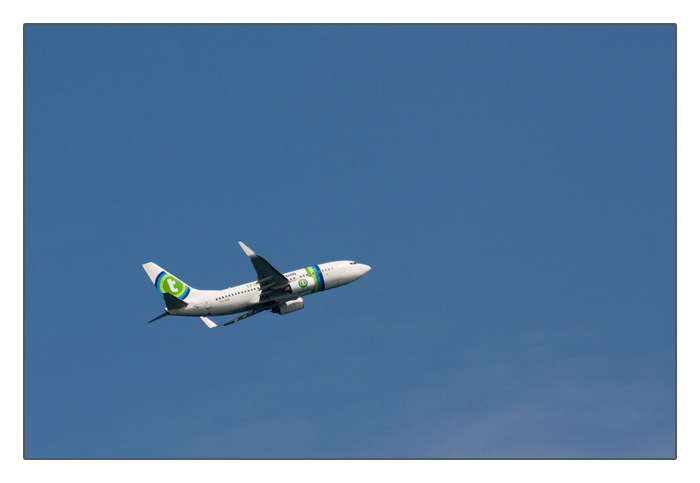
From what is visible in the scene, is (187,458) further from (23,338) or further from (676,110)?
(676,110)

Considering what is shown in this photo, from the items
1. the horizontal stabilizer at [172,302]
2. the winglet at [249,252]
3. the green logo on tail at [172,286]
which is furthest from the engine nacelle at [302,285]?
the green logo on tail at [172,286]

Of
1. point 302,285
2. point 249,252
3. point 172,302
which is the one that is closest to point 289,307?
point 302,285

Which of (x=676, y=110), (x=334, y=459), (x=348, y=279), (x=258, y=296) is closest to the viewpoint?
(x=334, y=459)

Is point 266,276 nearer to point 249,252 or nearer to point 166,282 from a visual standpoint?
point 249,252

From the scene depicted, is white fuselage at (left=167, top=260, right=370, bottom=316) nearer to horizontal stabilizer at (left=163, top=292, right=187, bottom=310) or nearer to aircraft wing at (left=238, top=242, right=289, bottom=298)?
horizontal stabilizer at (left=163, top=292, right=187, bottom=310)

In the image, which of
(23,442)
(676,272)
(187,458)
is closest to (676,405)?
(676,272)

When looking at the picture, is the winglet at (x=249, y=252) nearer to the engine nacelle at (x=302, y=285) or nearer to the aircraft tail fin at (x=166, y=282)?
the engine nacelle at (x=302, y=285)

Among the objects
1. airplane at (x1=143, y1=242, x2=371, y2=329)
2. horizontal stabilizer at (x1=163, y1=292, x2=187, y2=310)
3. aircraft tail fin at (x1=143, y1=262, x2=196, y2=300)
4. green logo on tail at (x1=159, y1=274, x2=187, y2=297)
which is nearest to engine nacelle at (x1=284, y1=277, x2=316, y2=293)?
airplane at (x1=143, y1=242, x2=371, y2=329)
